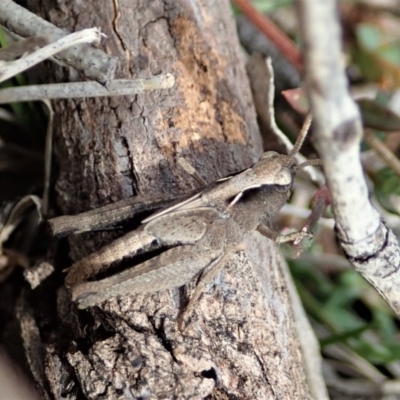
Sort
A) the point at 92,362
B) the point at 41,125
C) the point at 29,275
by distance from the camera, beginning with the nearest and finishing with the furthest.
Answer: the point at 92,362 → the point at 29,275 → the point at 41,125

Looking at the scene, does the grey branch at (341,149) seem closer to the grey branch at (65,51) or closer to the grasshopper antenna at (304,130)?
the grasshopper antenna at (304,130)

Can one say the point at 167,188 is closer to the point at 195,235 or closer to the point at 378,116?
the point at 195,235

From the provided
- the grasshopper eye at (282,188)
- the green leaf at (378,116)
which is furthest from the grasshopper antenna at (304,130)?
the green leaf at (378,116)

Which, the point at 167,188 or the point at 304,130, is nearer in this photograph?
the point at 167,188

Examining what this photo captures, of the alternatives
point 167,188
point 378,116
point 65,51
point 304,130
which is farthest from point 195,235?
point 378,116

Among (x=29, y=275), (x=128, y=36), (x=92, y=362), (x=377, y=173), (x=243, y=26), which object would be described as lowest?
(x=92, y=362)

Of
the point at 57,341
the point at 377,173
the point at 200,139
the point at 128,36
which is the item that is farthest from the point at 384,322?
the point at 128,36

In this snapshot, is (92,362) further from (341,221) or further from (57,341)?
(341,221)

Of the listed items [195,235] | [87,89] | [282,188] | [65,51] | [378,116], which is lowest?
[195,235]

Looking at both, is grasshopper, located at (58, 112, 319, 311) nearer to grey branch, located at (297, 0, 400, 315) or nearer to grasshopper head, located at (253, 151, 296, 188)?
grasshopper head, located at (253, 151, 296, 188)
